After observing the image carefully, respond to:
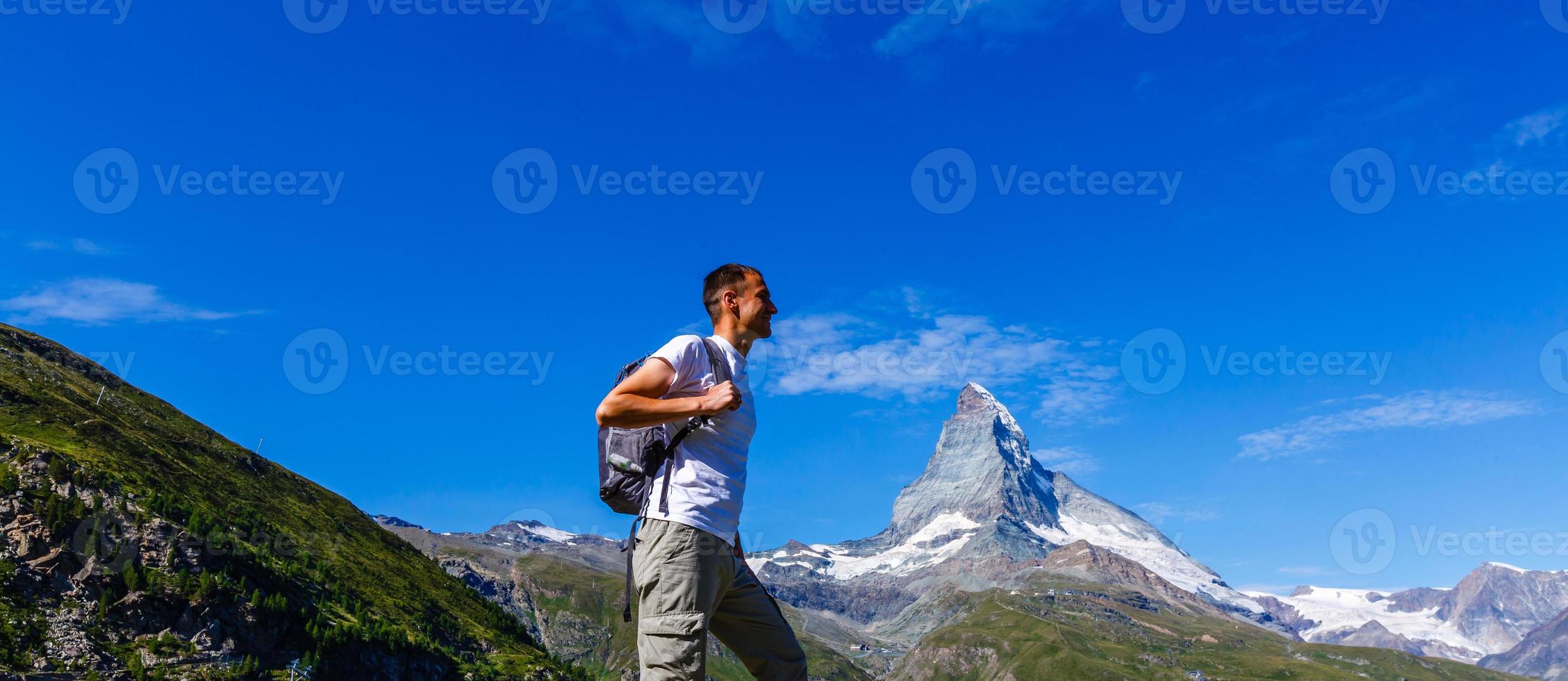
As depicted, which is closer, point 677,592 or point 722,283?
point 677,592

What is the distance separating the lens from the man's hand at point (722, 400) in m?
8.21

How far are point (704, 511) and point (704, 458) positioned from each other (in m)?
0.51

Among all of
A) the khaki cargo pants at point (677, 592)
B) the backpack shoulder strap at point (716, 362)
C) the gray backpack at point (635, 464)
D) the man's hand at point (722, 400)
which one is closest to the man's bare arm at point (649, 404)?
the man's hand at point (722, 400)

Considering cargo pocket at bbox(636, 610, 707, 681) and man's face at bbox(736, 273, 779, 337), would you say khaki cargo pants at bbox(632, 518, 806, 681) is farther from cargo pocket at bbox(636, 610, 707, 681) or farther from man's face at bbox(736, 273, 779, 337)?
man's face at bbox(736, 273, 779, 337)

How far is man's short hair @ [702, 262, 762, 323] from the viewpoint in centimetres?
977

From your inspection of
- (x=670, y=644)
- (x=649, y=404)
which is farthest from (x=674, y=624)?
(x=649, y=404)

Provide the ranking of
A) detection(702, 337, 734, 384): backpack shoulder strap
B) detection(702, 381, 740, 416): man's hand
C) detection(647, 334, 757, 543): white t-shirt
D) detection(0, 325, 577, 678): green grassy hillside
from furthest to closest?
detection(0, 325, 577, 678): green grassy hillside, detection(702, 337, 734, 384): backpack shoulder strap, detection(647, 334, 757, 543): white t-shirt, detection(702, 381, 740, 416): man's hand

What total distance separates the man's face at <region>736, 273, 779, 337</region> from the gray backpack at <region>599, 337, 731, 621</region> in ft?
4.19

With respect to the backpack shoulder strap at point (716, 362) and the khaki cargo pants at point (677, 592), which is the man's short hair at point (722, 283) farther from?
the khaki cargo pants at point (677, 592)

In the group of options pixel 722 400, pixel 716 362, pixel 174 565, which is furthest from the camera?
pixel 174 565

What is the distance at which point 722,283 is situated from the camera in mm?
9797

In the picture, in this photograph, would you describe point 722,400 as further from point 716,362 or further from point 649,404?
point 716,362

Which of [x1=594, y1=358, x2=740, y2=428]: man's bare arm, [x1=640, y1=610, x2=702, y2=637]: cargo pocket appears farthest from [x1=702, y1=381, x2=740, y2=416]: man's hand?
[x1=640, y1=610, x2=702, y2=637]: cargo pocket

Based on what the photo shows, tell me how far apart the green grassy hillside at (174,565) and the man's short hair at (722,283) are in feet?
362
